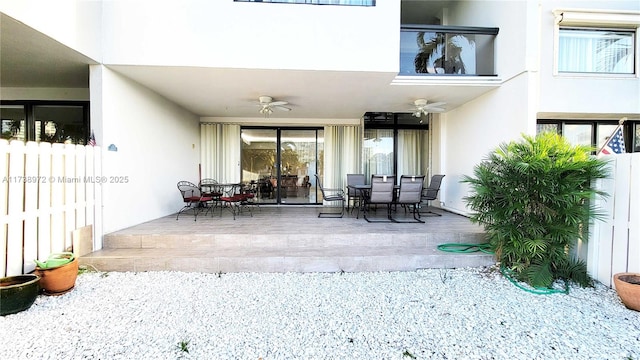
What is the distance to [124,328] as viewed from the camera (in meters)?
2.31

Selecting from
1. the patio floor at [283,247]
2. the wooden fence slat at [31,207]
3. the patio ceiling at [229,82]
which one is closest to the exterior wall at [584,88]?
the patio ceiling at [229,82]

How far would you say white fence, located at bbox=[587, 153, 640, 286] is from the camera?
9.59 feet

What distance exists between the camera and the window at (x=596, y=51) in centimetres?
500

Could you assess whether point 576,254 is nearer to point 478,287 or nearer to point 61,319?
point 478,287

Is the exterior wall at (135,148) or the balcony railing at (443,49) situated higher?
the balcony railing at (443,49)

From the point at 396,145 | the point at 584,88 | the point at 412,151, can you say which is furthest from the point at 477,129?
the point at 396,145

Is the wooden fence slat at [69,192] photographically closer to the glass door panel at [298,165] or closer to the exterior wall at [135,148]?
the exterior wall at [135,148]

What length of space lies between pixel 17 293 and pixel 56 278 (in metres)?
0.36

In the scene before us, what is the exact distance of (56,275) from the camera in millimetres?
2832

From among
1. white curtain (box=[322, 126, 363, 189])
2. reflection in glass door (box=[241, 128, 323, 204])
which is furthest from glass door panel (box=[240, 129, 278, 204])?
white curtain (box=[322, 126, 363, 189])

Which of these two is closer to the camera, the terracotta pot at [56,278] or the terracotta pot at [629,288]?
the terracotta pot at [629,288]

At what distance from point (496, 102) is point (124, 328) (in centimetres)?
627

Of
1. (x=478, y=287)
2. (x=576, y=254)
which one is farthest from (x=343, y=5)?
(x=576, y=254)

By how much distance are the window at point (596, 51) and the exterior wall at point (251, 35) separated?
3.43 meters
